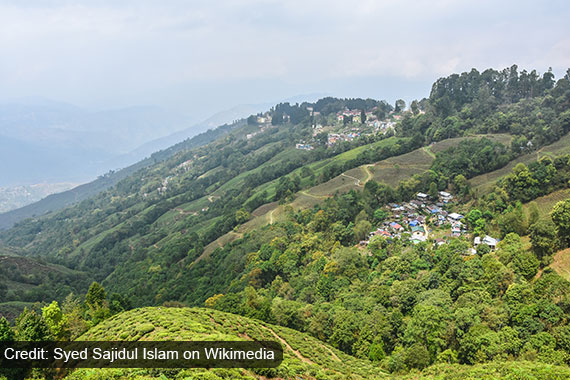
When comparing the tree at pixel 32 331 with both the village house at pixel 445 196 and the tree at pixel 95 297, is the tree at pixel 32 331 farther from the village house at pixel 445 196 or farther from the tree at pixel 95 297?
the village house at pixel 445 196

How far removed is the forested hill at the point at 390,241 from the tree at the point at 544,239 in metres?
0.13

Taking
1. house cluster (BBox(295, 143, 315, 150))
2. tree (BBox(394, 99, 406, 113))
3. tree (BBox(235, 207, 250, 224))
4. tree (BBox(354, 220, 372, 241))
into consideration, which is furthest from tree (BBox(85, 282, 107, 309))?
tree (BBox(394, 99, 406, 113))

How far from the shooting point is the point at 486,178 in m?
56.6

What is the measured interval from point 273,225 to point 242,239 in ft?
24.8

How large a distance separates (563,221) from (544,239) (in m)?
2.67

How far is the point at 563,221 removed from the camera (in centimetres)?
3030

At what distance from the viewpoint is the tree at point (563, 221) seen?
30.1m

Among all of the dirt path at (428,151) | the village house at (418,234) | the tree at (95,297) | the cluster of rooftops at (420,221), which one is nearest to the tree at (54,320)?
the tree at (95,297)

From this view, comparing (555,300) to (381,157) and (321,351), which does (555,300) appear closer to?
(321,351)

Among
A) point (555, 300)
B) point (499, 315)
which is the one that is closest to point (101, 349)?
point (499, 315)

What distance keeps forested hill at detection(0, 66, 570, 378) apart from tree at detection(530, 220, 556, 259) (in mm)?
130

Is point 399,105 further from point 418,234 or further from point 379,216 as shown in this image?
point 418,234

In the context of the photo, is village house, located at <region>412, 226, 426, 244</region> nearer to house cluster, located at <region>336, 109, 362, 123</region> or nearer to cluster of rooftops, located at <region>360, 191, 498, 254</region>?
cluster of rooftops, located at <region>360, 191, 498, 254</region>

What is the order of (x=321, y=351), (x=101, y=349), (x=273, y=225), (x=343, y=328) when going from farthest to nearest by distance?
1. (x=273, y=225)
2. (x=343, y=328)
3. (x=321, y=351)
4. (x=101, y=349)
